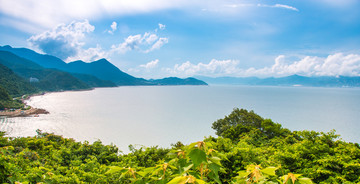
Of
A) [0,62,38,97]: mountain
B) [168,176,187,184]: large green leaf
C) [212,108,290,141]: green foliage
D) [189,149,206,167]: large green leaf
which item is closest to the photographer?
[168,176,187,184]: large green leaf

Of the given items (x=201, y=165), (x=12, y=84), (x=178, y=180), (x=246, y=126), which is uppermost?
(x=12, y=84)

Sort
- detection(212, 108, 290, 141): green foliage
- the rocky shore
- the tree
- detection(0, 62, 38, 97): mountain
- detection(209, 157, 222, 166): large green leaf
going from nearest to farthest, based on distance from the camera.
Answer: detection(209, 157, 222, 166): large green leaf, detection(212, 108, 290, 141): green foliage, the tree, the rocky shore, detection(0, 62, 38, 97): mountain

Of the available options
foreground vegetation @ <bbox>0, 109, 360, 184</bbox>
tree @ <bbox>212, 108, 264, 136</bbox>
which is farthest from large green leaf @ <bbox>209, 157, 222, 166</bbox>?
tree @ <bbox>212, 108, 264, 136</bbox>

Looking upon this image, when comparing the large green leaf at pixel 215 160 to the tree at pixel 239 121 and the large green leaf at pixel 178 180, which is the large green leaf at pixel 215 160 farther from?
the tree at pixel 239 121

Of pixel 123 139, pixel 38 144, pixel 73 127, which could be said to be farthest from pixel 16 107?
pixel 38 144

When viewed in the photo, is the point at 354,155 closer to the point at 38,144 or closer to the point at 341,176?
the point at 341,176

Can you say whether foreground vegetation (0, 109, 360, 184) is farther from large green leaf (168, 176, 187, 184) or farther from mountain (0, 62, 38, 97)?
mountain (0, 62, 38, 97)

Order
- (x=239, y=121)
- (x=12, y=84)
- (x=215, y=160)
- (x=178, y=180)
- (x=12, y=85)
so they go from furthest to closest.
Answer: (x=12, y=84), (x=12, y=85), (x=239, y=121), (x=215, y=160), (x=178, y=180)

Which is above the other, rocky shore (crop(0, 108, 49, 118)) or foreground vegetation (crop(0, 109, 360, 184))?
foreground vegetation (crop(0, 109, 360, 184))

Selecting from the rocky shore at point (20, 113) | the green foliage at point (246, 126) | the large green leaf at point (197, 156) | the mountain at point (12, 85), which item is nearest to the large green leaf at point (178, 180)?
the large green leaf at point (197, 156)

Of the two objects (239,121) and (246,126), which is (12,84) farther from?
(246,126)

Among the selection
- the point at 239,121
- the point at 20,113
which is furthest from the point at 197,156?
the point at 20,113

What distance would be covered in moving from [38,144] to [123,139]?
2238cm

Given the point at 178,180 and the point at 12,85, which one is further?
the point at 12,85
